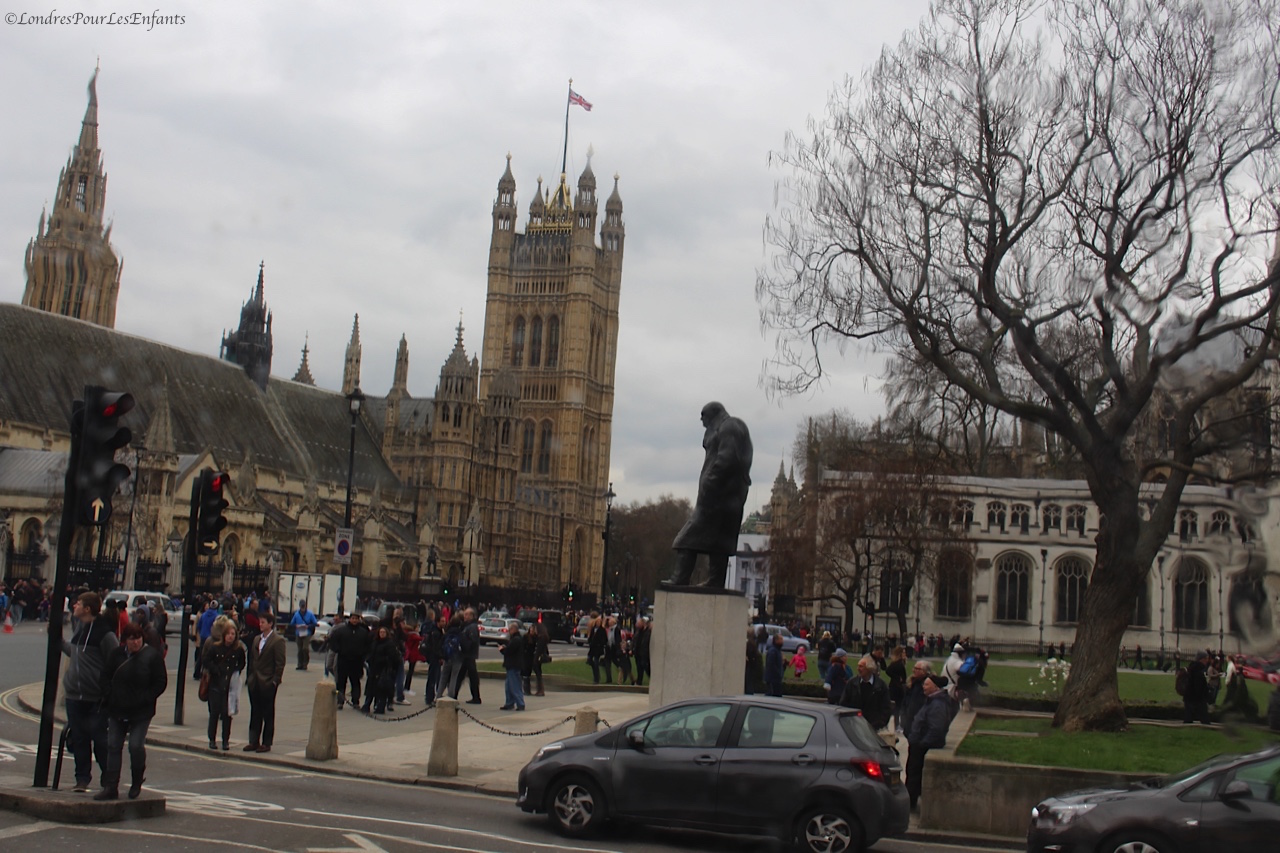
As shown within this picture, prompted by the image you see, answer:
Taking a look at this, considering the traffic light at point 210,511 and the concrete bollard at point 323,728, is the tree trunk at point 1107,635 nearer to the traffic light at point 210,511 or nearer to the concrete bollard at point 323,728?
the concrete bollard at point 323,728

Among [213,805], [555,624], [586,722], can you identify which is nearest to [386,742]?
[586,722]

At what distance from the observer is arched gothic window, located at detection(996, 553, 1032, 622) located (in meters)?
62.2

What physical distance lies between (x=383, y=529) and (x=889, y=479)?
3745 centimetres

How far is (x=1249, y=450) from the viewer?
18.1 m

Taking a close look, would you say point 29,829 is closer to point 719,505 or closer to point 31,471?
point 719,505

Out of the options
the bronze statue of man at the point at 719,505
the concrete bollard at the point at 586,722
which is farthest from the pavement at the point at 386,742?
the bronze statue of man at the point at 719,505

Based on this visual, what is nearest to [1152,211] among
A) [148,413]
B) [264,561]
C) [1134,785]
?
[1134,785]

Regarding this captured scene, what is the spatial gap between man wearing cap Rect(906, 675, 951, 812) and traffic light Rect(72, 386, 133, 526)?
8.06 m

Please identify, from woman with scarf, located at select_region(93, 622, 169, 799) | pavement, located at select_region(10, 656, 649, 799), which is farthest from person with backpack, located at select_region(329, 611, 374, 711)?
woman with scarf, located at select_region(93, 622, 169, 799)

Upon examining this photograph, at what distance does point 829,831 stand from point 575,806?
2.20 meters

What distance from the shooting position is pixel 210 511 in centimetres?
1827

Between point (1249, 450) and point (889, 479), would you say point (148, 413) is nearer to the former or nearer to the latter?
point (889, 479)

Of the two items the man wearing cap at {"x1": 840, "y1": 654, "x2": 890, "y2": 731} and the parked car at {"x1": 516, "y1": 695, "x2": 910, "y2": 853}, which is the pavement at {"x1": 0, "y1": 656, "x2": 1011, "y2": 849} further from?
the parked car at {"x1": 516, "y1": 695, "x2": 910, "y2": 853}

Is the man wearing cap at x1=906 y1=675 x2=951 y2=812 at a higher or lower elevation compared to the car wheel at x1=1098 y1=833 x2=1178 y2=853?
higher
